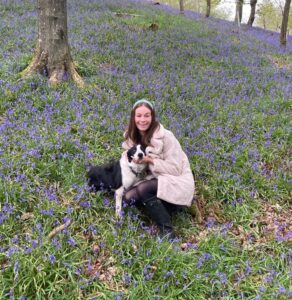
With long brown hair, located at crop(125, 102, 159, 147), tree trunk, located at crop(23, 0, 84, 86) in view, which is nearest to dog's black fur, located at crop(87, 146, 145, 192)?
long brown hair, located at crop(125, 102, 159, 147)

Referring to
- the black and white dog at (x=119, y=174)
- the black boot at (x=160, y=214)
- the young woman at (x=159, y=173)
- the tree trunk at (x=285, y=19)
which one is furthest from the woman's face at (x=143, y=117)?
the tree trunk at (x=285, y=19)

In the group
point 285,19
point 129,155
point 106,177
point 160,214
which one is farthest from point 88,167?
point 285,19

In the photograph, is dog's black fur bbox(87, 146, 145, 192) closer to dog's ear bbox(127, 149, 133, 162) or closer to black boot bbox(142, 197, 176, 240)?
dog's ear bbox(127, 149, 133, 162)

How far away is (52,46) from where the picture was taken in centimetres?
738

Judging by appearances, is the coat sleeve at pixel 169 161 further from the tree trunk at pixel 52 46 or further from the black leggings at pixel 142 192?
the tree trunk at pixel 52 46

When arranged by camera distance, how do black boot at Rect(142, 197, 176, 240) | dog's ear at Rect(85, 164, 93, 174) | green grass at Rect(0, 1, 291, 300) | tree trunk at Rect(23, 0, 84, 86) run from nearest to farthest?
green grass at Rect(0, 1, 291, 300)
black boot at Rect(142, 197, 176, 240)
dog's ear at Rect(85, 164, 93, 174)
tree trunk at Rect(23, 0, 84, 86)

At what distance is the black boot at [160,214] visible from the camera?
4.25 metres

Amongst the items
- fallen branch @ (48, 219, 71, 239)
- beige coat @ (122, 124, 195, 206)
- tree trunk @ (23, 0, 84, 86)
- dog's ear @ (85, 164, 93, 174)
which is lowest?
fallen branch @ (48, 219, 71, 239)

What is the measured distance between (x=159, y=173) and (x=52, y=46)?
4602 mm

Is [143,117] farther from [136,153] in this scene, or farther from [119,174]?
[119,174]

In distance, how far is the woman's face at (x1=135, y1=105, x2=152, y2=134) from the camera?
4.41 meters

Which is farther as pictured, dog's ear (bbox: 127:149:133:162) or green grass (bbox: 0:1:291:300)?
dog's ear (bbox: 127:149:133:162)

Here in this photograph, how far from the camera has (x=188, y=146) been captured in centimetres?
599

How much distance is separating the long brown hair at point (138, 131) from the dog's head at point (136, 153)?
24 centimetres
